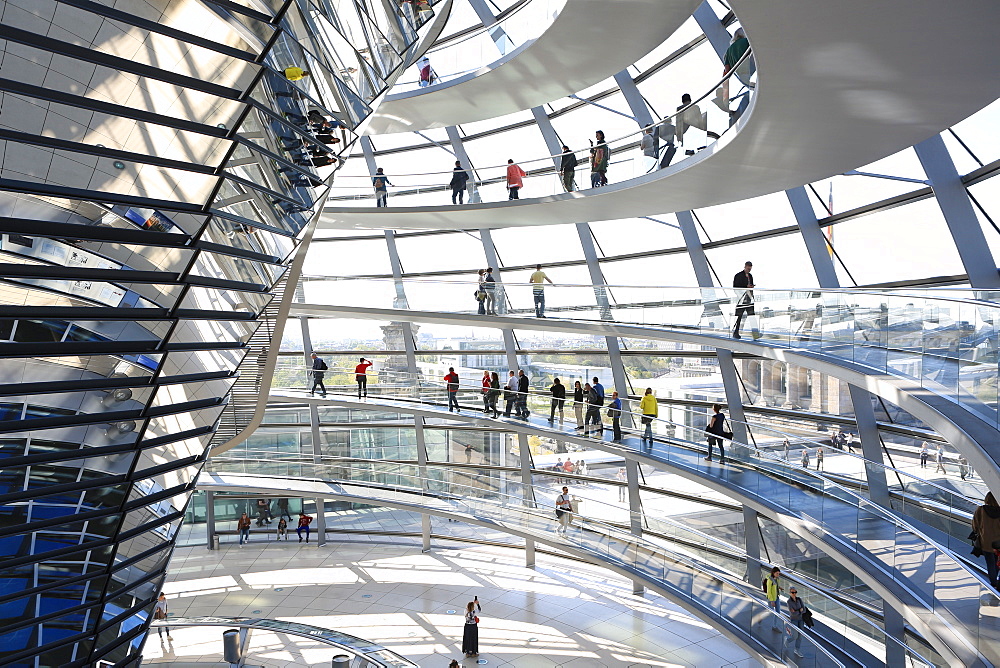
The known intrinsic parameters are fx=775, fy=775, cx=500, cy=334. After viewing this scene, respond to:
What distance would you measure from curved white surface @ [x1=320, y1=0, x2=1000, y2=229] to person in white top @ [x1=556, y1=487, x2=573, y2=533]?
856 cm

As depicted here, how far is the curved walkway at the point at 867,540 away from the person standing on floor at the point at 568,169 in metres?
5.96

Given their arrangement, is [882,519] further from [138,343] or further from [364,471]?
[364,471]

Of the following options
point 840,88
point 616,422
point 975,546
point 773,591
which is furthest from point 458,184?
point 975,546

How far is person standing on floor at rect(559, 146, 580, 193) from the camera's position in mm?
16859

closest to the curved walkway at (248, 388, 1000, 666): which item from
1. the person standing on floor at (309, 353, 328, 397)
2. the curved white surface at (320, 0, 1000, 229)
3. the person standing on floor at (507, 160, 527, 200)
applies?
the curved white surface at (320, 0, 1000, 229)

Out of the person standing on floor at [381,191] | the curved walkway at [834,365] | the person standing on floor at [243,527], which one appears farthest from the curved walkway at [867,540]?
the person standing on floor at [243,527]

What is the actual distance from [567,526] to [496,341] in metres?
6.79

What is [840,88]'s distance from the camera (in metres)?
8.73

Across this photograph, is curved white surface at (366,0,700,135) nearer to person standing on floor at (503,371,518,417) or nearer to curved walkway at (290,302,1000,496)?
curved walkway at (290,302,1000,496)

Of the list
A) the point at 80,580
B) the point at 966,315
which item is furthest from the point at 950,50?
the point at 80,580

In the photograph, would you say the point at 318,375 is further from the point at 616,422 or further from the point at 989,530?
the point at 989,530

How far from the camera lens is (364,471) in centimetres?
2275

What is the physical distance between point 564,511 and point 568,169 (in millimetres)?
8371

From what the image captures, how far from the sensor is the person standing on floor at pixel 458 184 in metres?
19.4
